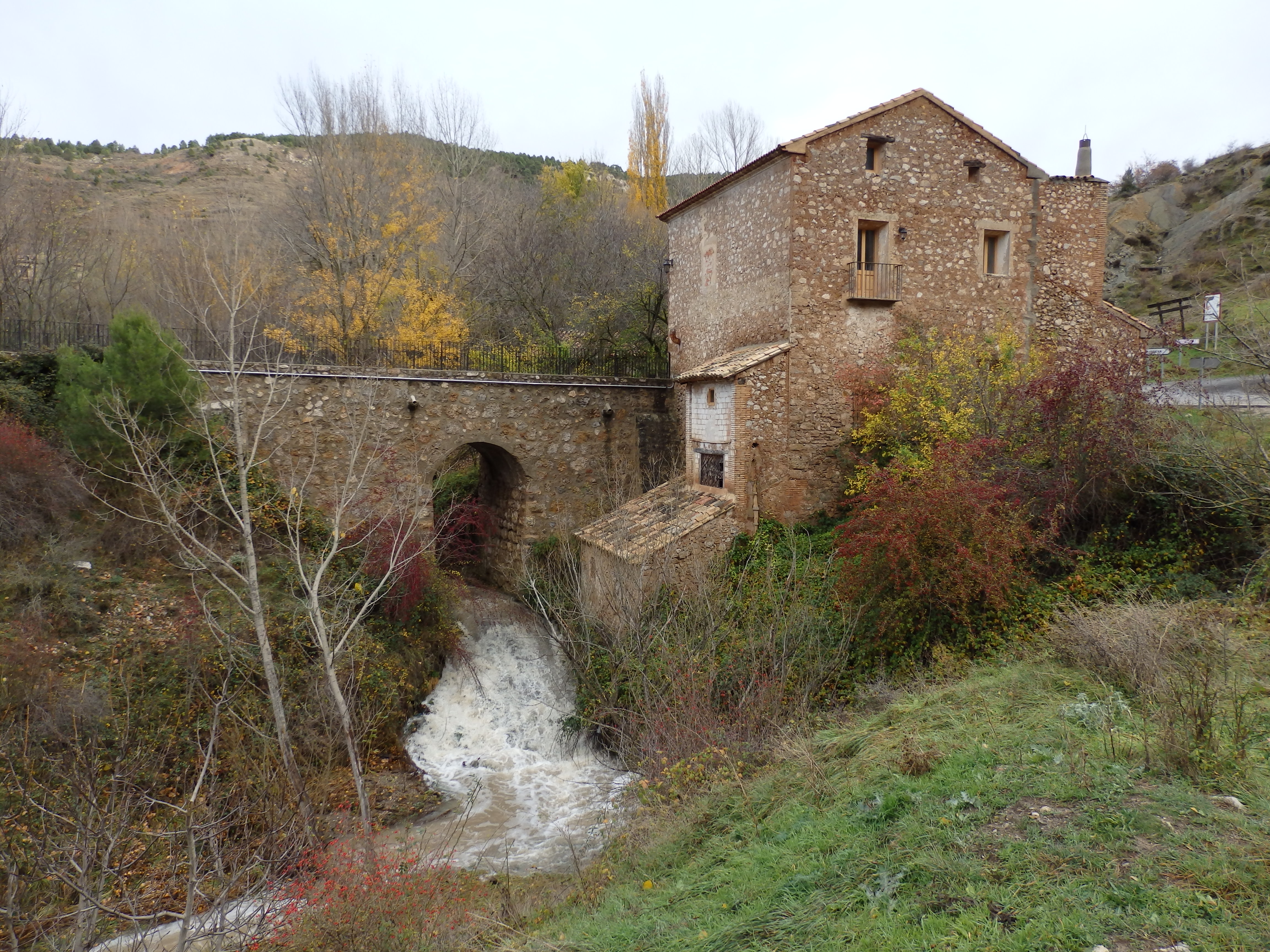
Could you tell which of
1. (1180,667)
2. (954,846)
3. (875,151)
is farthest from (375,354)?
(1180,667)

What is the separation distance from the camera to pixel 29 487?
11.0 meters

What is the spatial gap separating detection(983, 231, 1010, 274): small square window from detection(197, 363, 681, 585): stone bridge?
6.67 meters

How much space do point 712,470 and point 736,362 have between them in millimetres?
2011

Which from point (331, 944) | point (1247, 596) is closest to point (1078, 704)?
point (1247, 596)

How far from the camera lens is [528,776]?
10828 millimetres

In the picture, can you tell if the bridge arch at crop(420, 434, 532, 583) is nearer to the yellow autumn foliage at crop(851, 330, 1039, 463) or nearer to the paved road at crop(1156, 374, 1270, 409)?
the yellow autumn foliage at crop(851, 330, 1039, 463)

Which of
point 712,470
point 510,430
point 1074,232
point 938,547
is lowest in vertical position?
point 938,547

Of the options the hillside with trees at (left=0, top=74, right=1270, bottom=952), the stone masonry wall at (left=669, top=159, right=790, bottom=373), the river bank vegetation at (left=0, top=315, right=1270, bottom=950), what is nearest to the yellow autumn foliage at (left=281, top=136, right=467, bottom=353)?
the hillside with trees at (left=0, top=74, right=1270, bottom=952)

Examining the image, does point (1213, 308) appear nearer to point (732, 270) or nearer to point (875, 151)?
point (875, 151)

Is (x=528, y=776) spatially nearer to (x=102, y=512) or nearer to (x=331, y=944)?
(x=331, y=944)

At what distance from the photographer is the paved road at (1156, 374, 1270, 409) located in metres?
8.46

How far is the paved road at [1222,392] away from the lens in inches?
333

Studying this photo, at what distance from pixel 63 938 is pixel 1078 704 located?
827 cm

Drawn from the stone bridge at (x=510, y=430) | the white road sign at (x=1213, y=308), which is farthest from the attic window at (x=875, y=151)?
the stone bridge at (x=510, y=430)
